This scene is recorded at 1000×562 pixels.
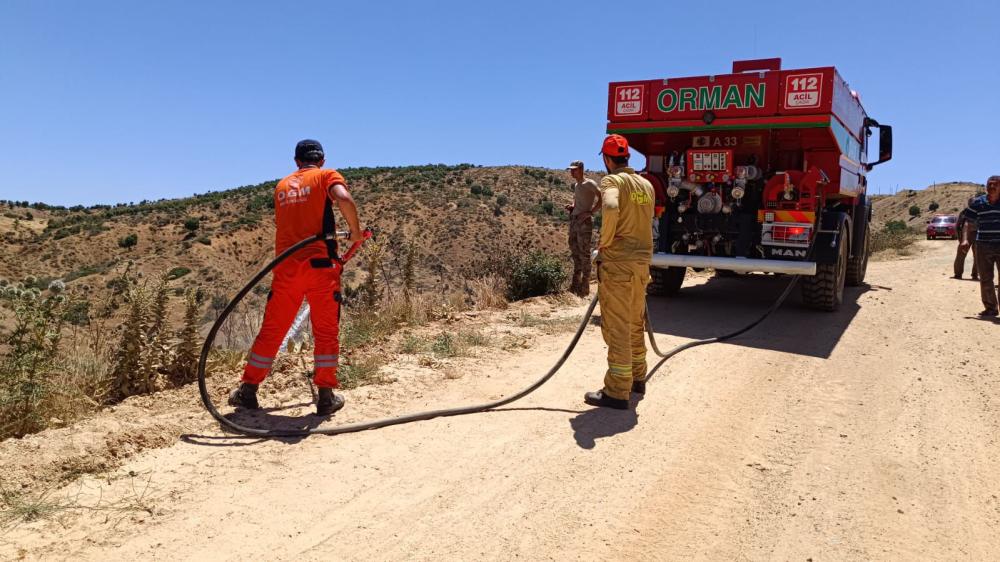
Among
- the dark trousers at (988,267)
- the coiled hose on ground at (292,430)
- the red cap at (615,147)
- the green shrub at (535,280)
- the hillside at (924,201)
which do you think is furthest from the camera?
the hillside at (924,201)

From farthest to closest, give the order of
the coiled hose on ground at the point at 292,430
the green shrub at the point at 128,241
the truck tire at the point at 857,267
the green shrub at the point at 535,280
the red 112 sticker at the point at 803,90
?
1. the green shrub at the point at 128,241
2. the truck tire at the point at 857,267
3. the green shrub at the point at 535,280
4. the red 112 sticker at the point at 803,90
5. the coiled hose on ground at the point at 292,430

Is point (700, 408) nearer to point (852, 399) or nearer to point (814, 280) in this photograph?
point (852, 399)

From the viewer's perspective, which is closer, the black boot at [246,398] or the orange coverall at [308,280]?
the orange coverall at [308,280]


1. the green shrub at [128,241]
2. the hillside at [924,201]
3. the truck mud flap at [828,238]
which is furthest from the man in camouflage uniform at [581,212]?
the hillside at [924,201]

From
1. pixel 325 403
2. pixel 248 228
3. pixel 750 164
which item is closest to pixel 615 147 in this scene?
pixel 325 403

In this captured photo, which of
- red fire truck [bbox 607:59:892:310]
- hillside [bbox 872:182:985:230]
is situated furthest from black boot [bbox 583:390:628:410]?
hillside [bbox 872:182:985:230]

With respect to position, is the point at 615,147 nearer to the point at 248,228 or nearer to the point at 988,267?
the point at 988,267

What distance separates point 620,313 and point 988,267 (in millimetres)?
7155

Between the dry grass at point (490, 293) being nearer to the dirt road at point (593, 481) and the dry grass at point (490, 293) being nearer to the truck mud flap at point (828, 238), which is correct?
the dirt road at point (593, 481)

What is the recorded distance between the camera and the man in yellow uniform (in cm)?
478

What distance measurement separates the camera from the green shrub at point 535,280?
10.3 meters

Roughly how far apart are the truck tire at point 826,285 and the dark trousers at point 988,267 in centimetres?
173

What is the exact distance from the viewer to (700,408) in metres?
4.99

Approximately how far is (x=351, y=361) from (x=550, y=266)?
5.09 metres
